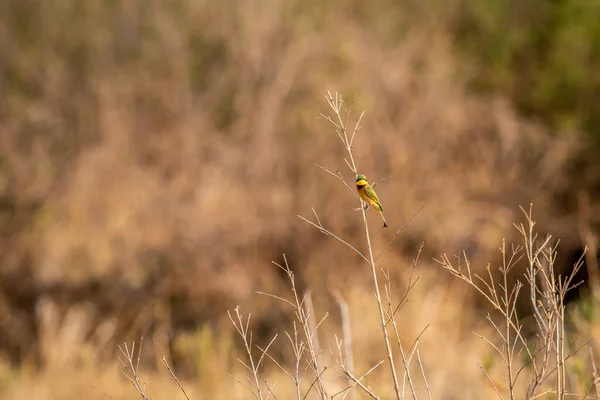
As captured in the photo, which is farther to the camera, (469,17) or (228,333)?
(469,17)

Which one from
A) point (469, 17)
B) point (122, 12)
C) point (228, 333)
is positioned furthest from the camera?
point (469, 17)

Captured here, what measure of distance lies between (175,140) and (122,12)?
1615 mm

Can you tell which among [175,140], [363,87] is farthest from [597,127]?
[175,140]

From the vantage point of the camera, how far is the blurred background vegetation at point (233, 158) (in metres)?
8.90

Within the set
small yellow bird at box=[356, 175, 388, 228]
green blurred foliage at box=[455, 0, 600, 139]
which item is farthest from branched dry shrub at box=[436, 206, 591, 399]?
green blurred foliage at box=[455, 0, 600, 139]

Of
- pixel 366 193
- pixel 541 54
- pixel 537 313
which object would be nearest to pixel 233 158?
pixel 541 54

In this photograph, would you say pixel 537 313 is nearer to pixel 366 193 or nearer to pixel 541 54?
pixel 366 193

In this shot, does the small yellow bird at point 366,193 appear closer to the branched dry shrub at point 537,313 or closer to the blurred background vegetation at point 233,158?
the branched dry shrub at point 537,313

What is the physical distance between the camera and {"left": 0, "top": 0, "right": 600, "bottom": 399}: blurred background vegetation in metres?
8.90

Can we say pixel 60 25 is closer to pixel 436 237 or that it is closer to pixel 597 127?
pixel 436 237

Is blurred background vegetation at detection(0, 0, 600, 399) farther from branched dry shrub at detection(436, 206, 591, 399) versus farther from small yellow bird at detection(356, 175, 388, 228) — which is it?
Answer: small yellow bird at detection(356, 175, 388, 228)

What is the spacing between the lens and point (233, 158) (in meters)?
9.38

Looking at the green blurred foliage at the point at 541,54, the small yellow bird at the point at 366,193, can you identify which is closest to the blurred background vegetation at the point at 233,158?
the green blurred foliage at the point at 541,54

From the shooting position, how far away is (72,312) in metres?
8.62
